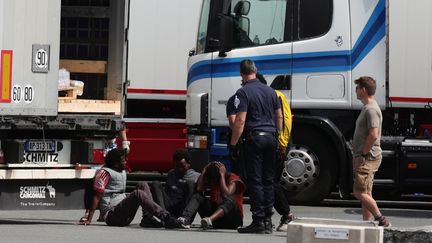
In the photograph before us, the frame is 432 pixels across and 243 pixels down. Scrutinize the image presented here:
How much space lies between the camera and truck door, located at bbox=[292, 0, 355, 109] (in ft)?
51.1

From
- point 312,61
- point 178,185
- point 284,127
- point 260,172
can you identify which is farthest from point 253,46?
point 260,172

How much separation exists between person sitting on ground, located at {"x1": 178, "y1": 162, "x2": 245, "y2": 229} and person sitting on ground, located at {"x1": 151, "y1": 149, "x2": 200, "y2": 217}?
0.20 m

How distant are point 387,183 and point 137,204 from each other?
434cm

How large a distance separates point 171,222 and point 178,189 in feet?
1.65

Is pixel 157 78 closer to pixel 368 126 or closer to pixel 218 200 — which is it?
pixel 218 200

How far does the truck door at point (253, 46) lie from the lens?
617 inches

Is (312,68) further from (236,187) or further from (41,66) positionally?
(41,66)

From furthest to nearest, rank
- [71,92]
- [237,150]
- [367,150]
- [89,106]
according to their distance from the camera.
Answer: [71,92]
[89,106]
[237,150]
[367,150]

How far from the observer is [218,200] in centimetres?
1284

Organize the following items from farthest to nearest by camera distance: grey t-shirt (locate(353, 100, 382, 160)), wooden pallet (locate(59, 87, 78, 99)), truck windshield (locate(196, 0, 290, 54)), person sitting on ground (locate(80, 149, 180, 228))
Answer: truck windshield (locate(196, 0, 290, 54)), wooden pallet (locate(59, 87, 78, 99)), person sitting on ground (locate(80, 149, 180, 228)), grey t-shirt (locate(353, 100, 382, 160))

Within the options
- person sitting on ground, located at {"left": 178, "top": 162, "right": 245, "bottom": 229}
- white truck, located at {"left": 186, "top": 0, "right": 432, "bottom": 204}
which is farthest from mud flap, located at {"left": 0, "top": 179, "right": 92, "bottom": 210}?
white truck, located at {"left": 186, "top": 0, "right": 432, "bottom": 204}

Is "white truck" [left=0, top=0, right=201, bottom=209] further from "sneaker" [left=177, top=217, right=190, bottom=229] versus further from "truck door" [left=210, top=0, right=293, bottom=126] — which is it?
"truck door" [left=210, top=0, right=293, bottom=126]

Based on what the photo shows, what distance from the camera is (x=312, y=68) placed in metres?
Result: 15.6

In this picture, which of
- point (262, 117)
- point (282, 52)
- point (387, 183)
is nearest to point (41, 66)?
point (262, 117)
